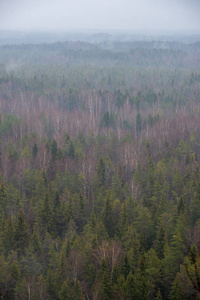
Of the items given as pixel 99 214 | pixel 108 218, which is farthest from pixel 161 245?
pixel 99 214

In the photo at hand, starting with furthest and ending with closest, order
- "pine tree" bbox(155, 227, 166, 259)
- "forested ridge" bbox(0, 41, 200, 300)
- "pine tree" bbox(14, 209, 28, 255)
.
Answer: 1. "pine tree" bbox(14, 209, 28, 255)
2. "pine tree" bbox(155, 227, 166, 259)
3. "forested ridge" bbox(0, 41, 200, 300)

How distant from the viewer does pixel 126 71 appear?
5605 inches

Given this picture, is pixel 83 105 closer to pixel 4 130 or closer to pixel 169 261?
pixel 4 130

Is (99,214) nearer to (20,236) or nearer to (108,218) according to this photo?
(108,218)

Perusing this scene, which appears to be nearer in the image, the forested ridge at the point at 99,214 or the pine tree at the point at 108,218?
the forested ridge at the point at 99,214

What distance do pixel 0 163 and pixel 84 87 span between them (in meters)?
75.4

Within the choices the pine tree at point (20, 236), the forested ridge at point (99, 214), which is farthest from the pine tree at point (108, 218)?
the pine tree at point (20, 236)

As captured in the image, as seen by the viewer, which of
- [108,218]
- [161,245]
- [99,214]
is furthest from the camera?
[99,214]

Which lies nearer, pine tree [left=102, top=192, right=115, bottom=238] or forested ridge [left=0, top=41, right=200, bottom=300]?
forested ridge [left=0, top=41, right=200, bottom=300]

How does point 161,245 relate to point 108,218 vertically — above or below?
above

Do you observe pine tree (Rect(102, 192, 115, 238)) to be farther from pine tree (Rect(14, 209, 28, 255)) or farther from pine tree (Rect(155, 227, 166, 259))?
pine tree (Rect(14, 209, 28, 255))

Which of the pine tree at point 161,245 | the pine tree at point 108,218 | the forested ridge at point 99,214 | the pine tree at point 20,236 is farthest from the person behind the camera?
the pine tree at point 108,218

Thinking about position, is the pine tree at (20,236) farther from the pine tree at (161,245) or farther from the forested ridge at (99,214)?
the pine tree at (161,245)

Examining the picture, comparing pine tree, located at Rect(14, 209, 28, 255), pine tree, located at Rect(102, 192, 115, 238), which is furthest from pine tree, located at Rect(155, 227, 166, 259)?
pine tree, located at Rect(14, 209, 28, 255)
